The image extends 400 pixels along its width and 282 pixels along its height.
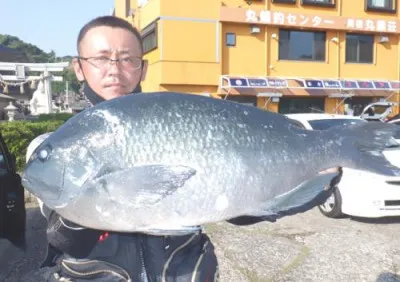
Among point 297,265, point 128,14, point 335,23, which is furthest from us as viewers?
point 128,14

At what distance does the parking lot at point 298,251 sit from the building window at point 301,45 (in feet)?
44.2

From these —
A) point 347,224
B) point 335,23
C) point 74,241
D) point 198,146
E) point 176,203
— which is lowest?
point 347,224

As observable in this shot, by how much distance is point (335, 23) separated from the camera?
18422 mm

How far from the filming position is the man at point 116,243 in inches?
60.6

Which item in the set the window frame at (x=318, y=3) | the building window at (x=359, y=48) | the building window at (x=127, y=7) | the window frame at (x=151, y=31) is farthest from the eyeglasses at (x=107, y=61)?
the building window at (x=127, y=7)

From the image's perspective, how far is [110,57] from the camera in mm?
1575

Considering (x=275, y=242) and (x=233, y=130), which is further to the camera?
(x=275, y=242)

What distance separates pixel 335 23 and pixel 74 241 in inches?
744

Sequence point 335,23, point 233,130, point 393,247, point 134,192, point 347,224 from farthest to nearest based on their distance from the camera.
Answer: point 335,23
point 347,224
point 393,247
point 233,130
point 134,192

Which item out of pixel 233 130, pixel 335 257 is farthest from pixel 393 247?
pixel 233 130

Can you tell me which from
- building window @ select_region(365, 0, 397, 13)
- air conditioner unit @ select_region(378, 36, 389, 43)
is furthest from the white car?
building window @ select_region(365, 0, 397, 13)

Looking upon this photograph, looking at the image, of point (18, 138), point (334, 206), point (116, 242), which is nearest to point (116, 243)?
point (116, 242)

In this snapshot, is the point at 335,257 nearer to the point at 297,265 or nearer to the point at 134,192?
the point at 297,265

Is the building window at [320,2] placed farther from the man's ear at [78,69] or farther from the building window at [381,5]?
the man's ear at [78,69]
